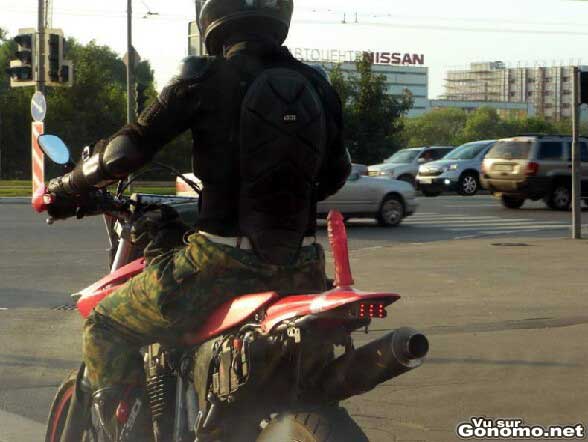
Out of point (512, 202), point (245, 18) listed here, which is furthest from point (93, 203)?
point (512, 202)

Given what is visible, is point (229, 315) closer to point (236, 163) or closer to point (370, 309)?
point (236, 163)

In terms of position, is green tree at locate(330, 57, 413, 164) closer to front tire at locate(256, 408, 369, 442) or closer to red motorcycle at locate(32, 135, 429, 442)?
red motorcycle at locate(32, 135, 429, 442)

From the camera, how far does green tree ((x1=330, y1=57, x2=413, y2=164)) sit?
5691 centimetres

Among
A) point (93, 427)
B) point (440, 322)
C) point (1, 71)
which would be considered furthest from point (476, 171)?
point (1, 71)

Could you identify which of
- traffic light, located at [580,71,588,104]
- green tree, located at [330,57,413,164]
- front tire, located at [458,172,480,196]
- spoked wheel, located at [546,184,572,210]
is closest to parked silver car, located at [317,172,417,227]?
traffic light, located at [580,71,588,104]

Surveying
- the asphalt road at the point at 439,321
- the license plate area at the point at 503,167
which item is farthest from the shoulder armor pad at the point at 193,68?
the license plate area at the point at 503,167

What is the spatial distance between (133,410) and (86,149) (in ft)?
2.90

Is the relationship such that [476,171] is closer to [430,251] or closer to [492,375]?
[430,251]

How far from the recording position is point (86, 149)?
4.07 m

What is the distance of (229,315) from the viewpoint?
3607mm

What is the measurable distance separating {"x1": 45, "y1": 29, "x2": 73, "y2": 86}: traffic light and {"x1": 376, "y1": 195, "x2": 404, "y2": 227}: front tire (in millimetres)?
7588

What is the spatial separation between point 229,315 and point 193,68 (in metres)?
0.75

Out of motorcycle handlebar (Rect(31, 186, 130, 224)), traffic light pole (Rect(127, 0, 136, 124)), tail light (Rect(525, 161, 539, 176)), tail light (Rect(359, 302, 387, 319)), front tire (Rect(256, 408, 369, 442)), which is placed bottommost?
front tire (Rect(256, 408, 369, 442))

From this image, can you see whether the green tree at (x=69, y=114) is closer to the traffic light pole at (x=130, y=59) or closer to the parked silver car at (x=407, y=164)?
the traffic light pole at (x=130, y=59)
